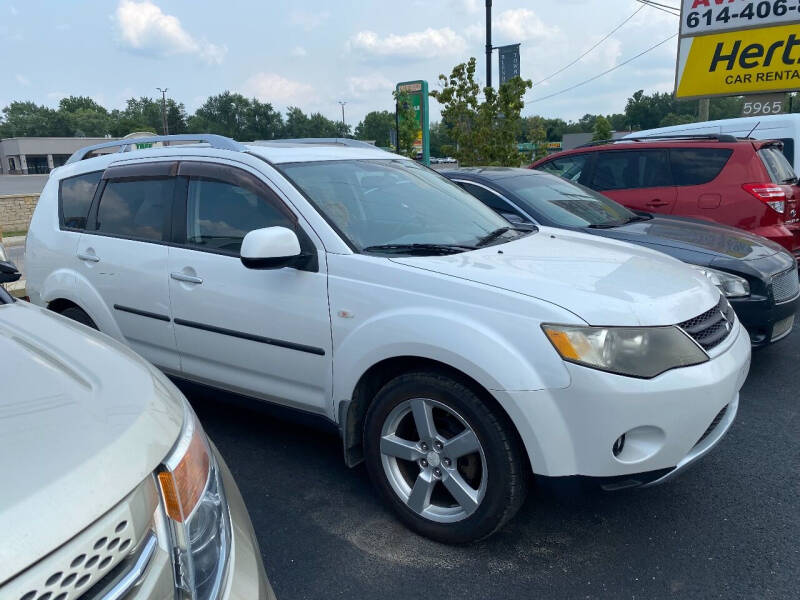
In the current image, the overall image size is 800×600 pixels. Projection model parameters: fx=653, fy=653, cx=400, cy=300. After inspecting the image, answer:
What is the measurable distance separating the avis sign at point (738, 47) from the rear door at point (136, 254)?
675 inches

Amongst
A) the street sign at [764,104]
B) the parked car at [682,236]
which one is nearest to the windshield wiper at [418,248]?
Result: the parked car at [682,236]

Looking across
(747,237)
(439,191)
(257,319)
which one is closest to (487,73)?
(747,237)

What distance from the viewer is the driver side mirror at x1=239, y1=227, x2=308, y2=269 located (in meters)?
2.90

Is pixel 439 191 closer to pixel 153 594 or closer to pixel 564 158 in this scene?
pixel 153 594

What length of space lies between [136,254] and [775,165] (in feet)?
20.8

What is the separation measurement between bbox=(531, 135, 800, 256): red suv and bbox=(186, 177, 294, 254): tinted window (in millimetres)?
5082

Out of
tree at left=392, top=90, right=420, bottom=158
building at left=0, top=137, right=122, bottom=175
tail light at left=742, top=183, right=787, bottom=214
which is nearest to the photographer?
tail light at left=742, top=183, right=787, bottom=214

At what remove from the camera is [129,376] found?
178 cm

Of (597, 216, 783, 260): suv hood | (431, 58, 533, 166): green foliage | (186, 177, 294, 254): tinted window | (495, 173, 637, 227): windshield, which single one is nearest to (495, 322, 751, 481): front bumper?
(186, 177, 294, 254): tinted window

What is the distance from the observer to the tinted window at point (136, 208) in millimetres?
3814

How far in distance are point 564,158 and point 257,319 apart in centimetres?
561

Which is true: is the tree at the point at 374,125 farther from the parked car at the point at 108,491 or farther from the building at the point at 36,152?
the parked car at the point at 108,491

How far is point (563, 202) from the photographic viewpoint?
5.80m

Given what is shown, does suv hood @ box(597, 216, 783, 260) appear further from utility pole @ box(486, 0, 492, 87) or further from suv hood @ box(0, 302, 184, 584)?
utility pole @ box(486, 0, 492, 87)
